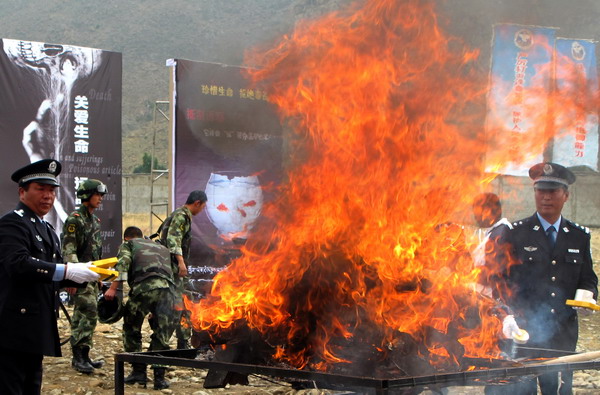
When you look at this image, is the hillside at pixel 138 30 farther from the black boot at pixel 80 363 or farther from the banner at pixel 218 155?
the black boot at pixel 80 363

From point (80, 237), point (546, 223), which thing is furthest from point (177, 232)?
point (546, 223)

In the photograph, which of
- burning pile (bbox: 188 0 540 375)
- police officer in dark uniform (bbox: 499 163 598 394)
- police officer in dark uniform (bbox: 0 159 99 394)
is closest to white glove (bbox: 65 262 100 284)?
police officer in dark uniform (bbox: 0 159 99 394)

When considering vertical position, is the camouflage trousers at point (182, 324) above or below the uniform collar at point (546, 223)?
below

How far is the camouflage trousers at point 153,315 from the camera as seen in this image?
7531 millimetres

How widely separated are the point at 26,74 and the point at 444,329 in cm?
884

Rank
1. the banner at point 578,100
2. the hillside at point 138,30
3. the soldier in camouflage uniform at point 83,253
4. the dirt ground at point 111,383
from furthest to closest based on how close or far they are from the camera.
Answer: the hillside at point 138,30 → the banner at point 578,100 → the soldier in camouflage uniform at point 83,253 → the dirt ground at point 111,383

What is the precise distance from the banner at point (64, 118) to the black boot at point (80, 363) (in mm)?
3645

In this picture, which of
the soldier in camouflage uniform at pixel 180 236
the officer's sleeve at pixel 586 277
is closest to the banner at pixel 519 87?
the soldier in camouflage uniform at pixel 180 236

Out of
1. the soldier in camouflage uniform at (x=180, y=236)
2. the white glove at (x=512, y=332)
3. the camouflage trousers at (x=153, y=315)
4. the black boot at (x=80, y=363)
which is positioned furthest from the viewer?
the soldier in camouflage uniform at (x=180, y=236)

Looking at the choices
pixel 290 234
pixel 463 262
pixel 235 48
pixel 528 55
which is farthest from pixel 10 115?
pixel 528 55

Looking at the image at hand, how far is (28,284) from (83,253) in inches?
129

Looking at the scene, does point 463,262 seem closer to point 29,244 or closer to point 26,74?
point 29,244

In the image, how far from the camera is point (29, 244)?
15.8ft

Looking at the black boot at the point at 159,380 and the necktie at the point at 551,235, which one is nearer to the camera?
the necktie at the point at 551,235
